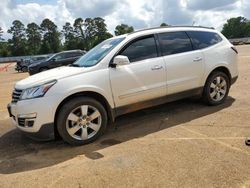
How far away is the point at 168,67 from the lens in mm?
6062

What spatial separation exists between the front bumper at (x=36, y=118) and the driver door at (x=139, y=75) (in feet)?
3.98

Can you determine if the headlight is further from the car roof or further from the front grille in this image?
the car roof

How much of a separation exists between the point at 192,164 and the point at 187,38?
3228 mm

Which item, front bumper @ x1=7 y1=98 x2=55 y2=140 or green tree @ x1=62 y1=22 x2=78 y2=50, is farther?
green tree @ x1=62 y1=22 x2=78 y2=50

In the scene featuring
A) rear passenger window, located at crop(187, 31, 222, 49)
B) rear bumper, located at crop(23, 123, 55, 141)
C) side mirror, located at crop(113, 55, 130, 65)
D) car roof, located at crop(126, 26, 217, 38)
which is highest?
car roof, located at crop(126, 26, 217, 38)

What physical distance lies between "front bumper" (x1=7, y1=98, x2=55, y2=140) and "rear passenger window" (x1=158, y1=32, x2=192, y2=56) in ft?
8.31

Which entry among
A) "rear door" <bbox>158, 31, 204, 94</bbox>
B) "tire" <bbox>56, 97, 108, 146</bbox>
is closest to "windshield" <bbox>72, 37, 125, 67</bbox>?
"tire" <bbox>56, 97, 108, 146</bbox>

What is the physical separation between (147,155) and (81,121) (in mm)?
1300

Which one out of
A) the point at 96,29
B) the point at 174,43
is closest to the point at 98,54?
the point at 174,43

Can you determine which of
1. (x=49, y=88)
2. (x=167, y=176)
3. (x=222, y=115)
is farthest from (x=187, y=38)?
(x=167, y=176)

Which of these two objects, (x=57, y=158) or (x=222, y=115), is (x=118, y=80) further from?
(x=222, y=115)

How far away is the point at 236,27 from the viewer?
4850 inches

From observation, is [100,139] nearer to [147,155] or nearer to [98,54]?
[147,155]

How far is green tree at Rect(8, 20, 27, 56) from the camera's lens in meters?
106
